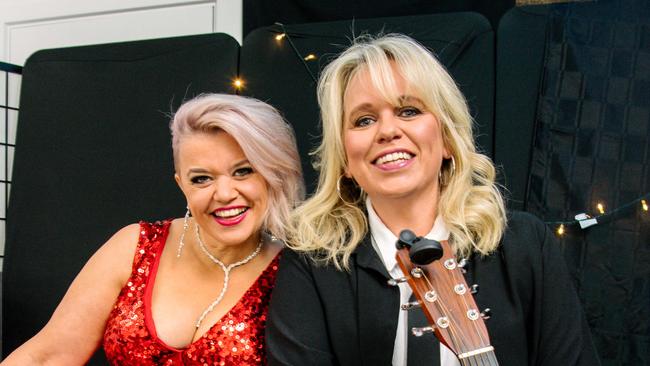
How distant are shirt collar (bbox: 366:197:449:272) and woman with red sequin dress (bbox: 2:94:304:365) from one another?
29 cm

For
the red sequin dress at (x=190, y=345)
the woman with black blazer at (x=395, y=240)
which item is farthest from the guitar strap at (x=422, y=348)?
the red sequin dress at (x=190, y=345)

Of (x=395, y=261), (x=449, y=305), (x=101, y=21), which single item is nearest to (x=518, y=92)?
(x=395, y=261)

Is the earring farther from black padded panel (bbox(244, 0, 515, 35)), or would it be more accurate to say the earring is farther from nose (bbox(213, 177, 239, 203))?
black padded panel (bbox(244, 0, 515, 35))

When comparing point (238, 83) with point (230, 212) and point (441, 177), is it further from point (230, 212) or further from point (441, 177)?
point (441, 177)

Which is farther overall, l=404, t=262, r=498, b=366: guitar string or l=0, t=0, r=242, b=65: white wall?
l=0, t=0, r=242, b=65: white wall

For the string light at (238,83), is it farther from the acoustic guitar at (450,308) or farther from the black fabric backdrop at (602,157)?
the acoustic guitar at (450,308)

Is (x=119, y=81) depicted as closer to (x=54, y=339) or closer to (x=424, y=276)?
(x=54, y=339)

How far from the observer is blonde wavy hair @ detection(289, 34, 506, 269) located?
143 centimetres

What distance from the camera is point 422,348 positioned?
1.35 m

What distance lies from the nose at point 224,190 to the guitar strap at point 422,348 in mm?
541

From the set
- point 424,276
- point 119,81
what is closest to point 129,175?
point 119,81

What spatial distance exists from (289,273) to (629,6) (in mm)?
1173

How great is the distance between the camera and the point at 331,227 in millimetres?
1532

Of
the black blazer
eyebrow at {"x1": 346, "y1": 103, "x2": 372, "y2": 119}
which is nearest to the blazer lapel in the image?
the black blazer
